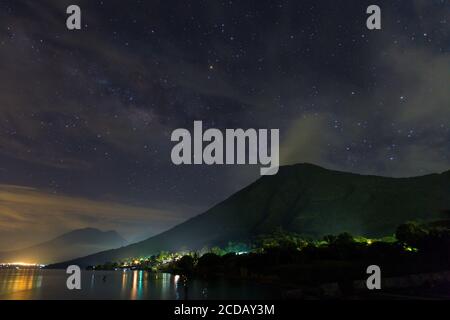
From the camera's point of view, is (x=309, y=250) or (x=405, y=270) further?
(x=309, y=250)
